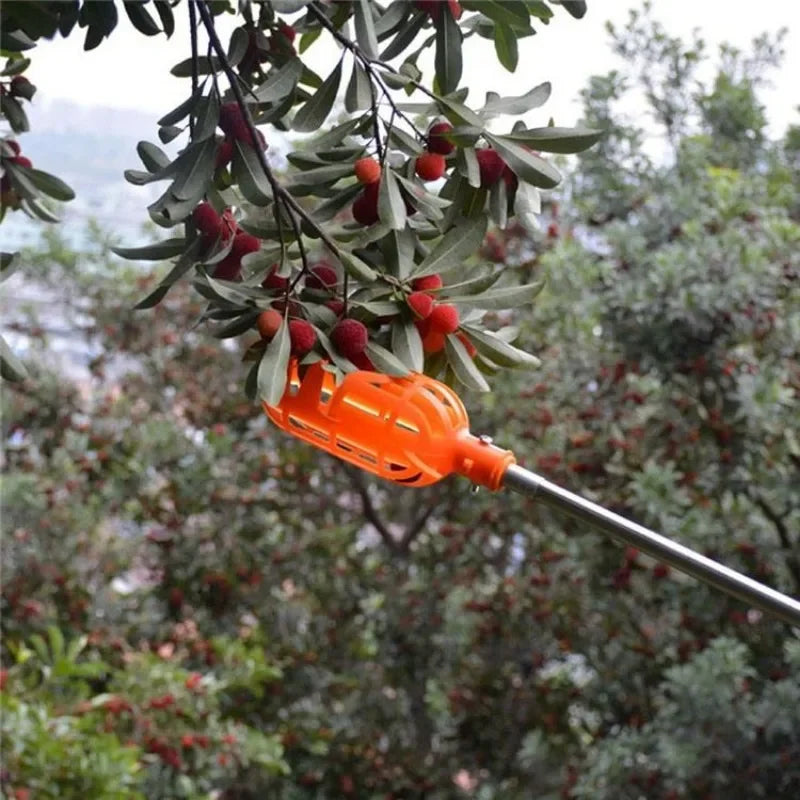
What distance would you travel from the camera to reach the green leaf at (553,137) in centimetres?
69

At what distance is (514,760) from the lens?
247cm

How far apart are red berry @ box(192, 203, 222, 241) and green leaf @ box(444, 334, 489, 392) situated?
159mm

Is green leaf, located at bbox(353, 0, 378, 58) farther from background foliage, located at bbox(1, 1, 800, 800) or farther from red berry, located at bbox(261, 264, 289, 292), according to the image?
background foliage, located at bbox(1, 1, 800, 800)

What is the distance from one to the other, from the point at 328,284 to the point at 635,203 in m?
1.58

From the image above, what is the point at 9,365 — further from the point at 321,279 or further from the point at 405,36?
the point at 405,36

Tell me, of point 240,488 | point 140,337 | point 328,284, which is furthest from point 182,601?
point 328,284

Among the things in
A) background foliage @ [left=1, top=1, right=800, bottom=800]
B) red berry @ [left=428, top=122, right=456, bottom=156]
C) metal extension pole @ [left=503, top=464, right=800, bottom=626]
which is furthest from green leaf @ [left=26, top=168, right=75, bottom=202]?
background foliage @ [left=1, top=1, right=800, bottom=800]

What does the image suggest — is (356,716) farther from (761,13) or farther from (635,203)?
A: (761,13)

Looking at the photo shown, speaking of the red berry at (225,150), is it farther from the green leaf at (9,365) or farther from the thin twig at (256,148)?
the green leaf at (9,365)

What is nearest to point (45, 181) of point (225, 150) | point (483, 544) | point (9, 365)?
point (9, 365)

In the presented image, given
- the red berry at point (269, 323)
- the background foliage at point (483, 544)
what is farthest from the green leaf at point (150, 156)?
the background foliage at point (483, 544)

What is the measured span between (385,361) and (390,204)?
97mm

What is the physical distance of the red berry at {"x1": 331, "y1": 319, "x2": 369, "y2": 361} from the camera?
2.15 feet

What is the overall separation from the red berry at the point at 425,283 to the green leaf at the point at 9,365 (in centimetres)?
34
